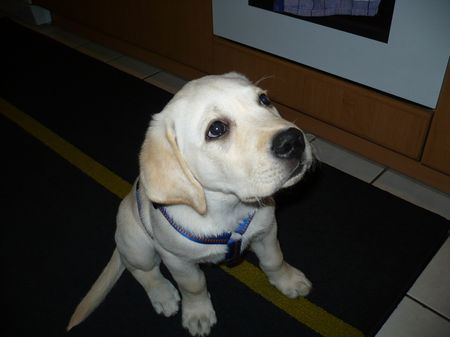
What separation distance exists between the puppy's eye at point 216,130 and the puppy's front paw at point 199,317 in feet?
2.60

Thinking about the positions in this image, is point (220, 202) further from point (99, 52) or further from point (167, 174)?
point (99, 52)

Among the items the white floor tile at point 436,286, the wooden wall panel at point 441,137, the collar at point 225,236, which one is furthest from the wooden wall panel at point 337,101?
the collar at point 225,236

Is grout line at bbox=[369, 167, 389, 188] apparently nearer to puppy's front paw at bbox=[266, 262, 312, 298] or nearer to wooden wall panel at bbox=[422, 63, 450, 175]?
wooden wall panel at bbox=[422, 63, 450, 175]

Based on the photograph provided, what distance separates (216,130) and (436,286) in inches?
48.0

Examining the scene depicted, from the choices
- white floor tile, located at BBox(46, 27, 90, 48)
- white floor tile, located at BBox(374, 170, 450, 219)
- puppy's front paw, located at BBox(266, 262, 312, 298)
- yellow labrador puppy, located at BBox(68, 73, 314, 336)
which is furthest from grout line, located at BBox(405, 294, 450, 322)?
white floor tile, located at BBox(46, 27, 90, 48)

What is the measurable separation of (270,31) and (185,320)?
1503 mm

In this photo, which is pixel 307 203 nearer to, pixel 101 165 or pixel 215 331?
pixel 215 331

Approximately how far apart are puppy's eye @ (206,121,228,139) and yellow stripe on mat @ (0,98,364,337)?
873 mm

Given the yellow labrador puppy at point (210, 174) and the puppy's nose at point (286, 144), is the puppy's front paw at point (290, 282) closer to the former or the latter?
the yellow labrador puppy at point (210, 174)

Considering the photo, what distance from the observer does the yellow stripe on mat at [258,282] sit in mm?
1672

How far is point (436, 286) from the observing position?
1780mm

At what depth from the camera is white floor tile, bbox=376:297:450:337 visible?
1.65m

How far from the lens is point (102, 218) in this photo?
2203 mm

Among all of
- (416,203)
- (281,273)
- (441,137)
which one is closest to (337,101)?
(441,137)
